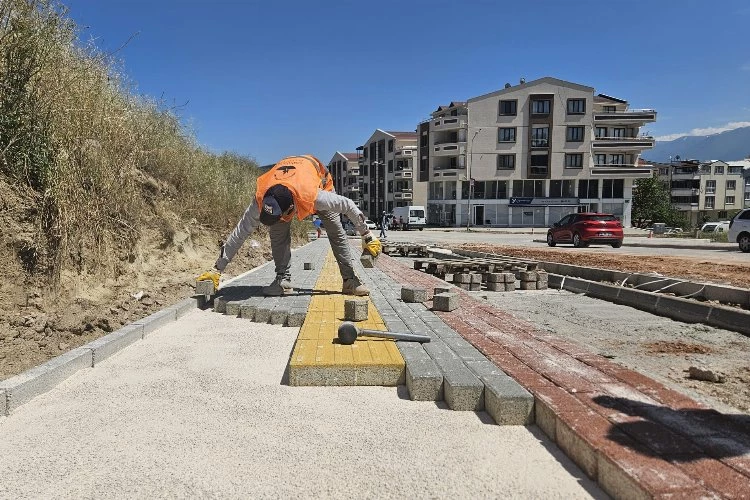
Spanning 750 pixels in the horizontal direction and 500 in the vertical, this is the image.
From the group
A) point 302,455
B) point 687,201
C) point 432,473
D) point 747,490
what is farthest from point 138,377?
point 687,201

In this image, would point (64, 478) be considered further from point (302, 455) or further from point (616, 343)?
point (616, 343)

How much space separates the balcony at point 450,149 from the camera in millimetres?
60094

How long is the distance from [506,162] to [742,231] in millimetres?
41055

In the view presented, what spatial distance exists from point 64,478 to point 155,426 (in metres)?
0.60

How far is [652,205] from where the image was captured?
74188 mm

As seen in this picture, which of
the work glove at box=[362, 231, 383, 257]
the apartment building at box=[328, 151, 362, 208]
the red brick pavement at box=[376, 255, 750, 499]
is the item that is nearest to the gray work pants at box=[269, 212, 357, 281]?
the work glove at box=[362, 231, 383, 257]

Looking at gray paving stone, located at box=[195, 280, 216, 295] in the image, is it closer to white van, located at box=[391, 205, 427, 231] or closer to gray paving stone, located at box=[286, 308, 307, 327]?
gray paving stone, located at box=[286, 308, 307, 327]

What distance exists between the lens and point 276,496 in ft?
7.27

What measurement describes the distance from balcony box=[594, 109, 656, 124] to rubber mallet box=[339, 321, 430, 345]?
206 ft

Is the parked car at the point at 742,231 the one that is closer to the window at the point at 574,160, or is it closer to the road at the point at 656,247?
the road at the point at 656,247

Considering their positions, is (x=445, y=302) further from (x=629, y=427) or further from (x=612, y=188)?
(x=612, y=188)

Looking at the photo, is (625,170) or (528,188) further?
(528,188)

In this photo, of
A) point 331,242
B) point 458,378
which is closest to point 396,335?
point 458,378

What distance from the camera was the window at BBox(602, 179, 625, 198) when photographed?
194 feet
